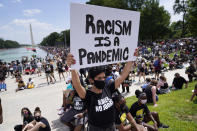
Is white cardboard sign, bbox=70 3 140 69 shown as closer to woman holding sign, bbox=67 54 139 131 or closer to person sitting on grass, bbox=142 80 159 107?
woman holding sign, bbox=67 54 139 131

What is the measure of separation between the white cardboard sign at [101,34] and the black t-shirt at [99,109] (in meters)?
0.53

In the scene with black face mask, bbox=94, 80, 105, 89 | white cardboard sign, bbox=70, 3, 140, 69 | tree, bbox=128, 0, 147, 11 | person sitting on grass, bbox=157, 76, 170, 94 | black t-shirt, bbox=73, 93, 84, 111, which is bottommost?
person sitting on grass, bbox=157, 76, 170, 94

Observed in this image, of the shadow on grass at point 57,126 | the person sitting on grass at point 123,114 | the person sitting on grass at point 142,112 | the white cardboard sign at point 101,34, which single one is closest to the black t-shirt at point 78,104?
the person sitting on grass at point 123,114

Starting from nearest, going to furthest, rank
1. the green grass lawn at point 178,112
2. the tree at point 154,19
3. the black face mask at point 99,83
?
the black face mask at point 99,83 < the green grass lawn at point 178,112 < the tree at point 154,19

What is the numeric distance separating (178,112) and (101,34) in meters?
4.52

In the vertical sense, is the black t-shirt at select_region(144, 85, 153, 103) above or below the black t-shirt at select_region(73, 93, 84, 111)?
below

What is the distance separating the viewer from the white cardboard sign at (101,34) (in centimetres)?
219

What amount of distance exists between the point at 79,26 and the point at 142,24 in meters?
47.9

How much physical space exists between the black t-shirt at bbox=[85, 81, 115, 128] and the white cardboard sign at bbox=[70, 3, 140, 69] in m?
0.53

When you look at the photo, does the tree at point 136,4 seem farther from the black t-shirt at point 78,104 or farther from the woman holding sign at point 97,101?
the woman holding sign at point 97,101

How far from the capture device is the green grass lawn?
14.3ft

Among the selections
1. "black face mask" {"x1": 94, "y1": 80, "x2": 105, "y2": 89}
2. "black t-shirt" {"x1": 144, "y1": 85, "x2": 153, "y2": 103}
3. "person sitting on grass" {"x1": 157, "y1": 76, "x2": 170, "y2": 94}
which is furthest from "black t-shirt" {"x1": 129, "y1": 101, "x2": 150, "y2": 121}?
"person sitting on grass" {"x1": 157, "y1": 76, "x2": 170, "y2": 94}

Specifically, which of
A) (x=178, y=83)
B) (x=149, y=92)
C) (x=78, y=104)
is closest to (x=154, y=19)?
(x=178, y=83)

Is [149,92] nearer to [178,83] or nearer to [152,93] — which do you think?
[152,93]
